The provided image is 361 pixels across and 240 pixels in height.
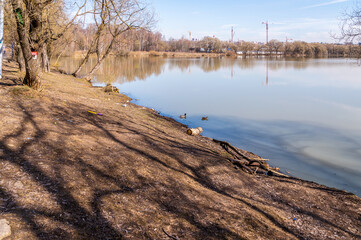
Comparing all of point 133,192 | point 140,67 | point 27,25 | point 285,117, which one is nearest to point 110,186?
point 133,192

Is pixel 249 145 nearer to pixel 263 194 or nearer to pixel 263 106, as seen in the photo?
pixel 263 194

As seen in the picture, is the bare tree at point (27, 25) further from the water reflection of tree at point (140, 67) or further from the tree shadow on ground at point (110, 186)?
the water reflection of tree at point (140, 67)

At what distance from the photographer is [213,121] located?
12.7m

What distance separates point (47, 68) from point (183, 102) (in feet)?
33.1

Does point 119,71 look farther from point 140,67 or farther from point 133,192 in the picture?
point 133,192

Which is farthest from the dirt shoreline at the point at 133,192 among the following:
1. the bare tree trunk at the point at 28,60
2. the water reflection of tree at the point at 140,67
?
the water reflection of tree at the point at 140,67

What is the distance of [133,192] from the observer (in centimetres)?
412

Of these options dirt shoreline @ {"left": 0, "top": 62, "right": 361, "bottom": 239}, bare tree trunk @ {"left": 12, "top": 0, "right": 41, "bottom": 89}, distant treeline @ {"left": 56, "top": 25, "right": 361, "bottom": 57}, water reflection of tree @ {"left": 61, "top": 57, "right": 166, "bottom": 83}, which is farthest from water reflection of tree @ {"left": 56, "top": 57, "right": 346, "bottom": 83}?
distant treeline @ {"left": 56, "top": 25, "right": 361, "bottom": 57}

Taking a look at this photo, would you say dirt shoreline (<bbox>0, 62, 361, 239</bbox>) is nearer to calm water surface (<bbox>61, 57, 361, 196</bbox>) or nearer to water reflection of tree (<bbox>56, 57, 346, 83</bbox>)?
calm water surface (<bbox>61, 57, 361, 196</bbox>)

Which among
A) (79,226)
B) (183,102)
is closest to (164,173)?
(79,226)

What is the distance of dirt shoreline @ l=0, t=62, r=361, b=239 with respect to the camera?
325cm

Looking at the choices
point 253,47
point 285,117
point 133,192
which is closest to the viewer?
point 133,192

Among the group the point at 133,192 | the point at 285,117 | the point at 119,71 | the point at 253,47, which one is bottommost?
the point at 285,117

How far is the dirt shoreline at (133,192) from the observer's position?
3.25m
